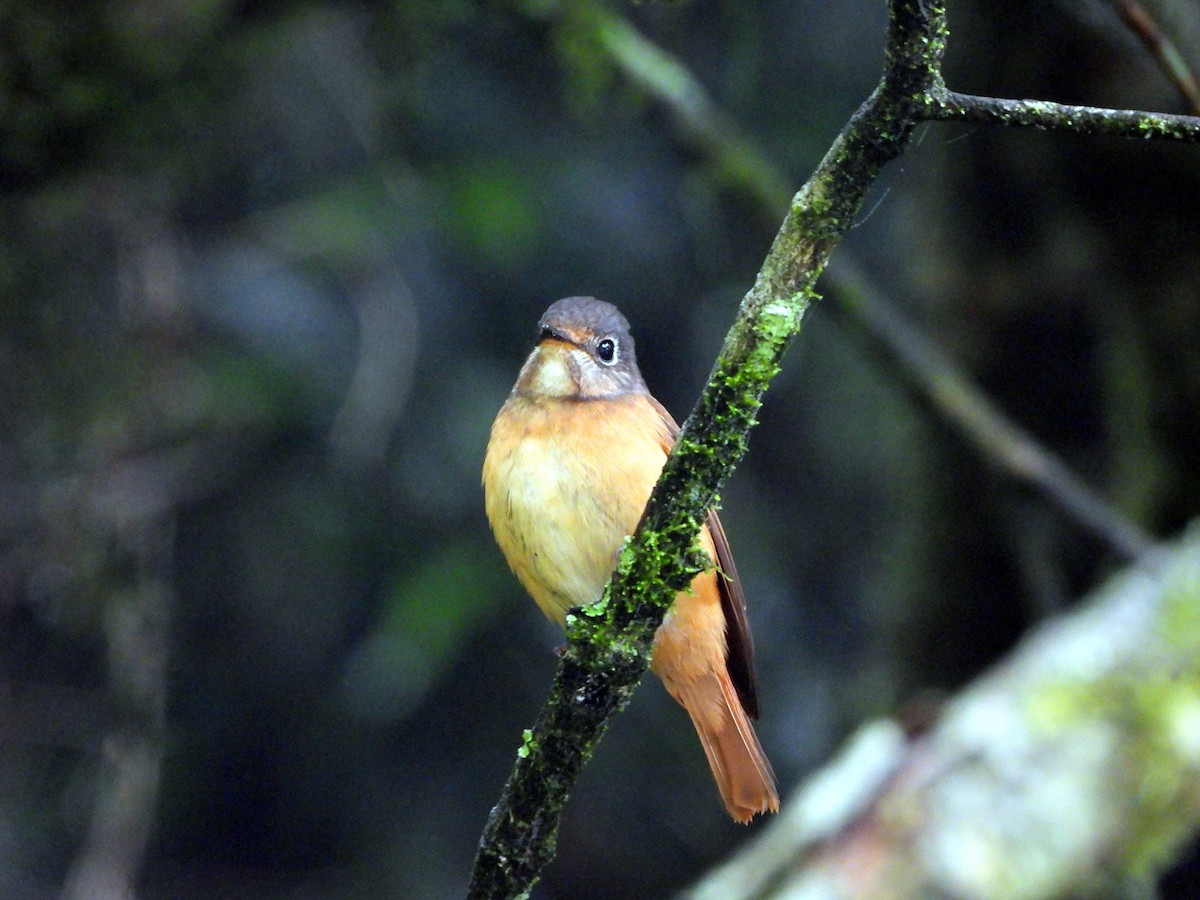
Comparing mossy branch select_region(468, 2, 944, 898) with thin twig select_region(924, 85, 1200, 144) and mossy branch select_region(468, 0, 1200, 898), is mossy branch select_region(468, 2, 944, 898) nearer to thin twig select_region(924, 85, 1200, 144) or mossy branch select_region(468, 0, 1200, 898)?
mossy branch select_region(468, 0, 1200, 898)

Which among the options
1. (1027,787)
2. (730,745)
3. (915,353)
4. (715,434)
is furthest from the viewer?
(915,353)

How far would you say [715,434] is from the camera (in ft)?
8.96

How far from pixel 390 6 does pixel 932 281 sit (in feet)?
8.82

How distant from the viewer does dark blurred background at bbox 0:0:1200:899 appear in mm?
5934

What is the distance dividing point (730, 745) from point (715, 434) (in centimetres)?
229

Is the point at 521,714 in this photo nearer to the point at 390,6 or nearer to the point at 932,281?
the point at 932,281

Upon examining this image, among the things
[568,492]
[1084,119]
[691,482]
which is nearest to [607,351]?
[568,492]

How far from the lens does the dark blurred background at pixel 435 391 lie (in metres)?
5.93

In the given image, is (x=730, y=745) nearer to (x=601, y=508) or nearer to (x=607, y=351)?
(x=601, y=508)

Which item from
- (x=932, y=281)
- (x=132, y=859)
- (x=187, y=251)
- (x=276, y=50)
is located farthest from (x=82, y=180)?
(x=932, y=281)

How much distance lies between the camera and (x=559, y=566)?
437cm

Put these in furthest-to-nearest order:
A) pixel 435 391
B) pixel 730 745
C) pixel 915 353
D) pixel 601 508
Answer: pixel 435 391 → pixel 915 353 → pixel 730 745 → pixel 601 508

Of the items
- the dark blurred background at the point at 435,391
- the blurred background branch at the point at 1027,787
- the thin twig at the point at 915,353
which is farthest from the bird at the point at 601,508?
the dark blurred background at the point at 435,391

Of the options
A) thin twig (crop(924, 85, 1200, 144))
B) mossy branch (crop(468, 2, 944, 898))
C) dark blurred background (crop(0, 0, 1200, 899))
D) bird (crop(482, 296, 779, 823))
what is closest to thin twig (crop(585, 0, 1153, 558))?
dark blurred background (crop(0, 0, 1200, 899))
